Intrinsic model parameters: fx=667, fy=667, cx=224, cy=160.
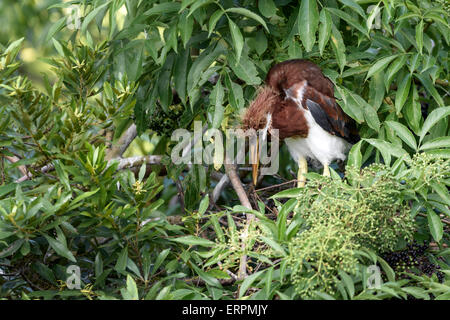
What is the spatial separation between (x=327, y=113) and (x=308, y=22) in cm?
51

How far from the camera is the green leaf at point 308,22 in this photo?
2697mm

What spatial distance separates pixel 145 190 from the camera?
2391 millimetres

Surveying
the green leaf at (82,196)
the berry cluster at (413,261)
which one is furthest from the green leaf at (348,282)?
the green leaf at (82,196)

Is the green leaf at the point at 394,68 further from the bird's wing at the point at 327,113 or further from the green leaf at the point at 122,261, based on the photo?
the green leaf at the point at 122,261

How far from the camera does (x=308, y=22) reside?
272cm

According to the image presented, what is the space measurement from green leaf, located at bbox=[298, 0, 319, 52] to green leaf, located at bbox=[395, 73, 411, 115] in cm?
48

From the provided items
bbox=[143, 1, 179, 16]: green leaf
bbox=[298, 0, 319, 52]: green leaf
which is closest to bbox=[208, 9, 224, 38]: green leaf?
bbox=[143, 1, 179, 16]: green leaf

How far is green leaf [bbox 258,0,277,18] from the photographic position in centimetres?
283

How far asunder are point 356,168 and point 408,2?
0.94 meters

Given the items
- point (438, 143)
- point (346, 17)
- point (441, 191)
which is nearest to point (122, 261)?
point (441, 191)

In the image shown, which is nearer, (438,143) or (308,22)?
(438,143)

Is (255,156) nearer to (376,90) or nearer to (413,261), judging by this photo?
(376,90)
